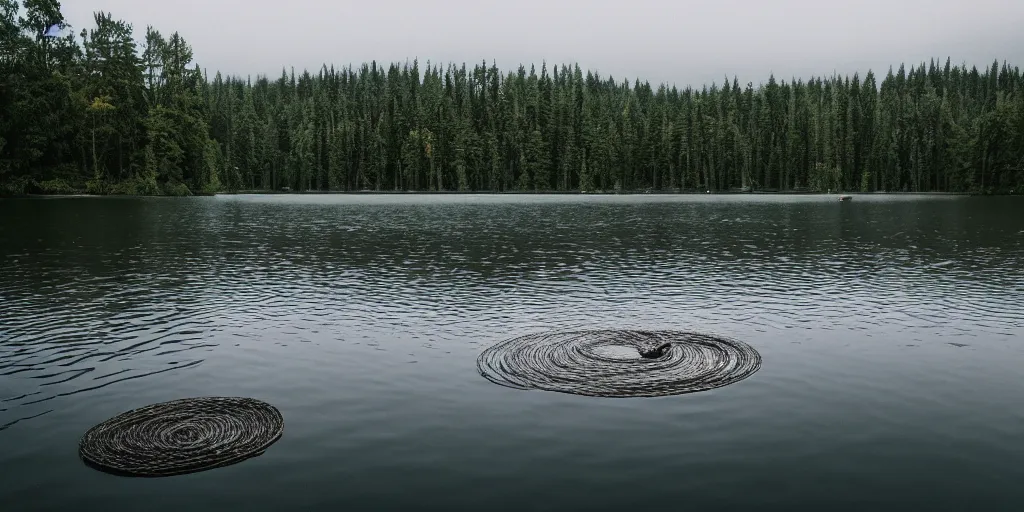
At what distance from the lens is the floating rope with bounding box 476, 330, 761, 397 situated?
19359 millimetres

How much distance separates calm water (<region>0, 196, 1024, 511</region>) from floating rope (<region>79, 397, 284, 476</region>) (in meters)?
0.37

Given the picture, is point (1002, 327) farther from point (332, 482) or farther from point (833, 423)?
point (332, 482)

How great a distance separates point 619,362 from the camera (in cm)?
2134

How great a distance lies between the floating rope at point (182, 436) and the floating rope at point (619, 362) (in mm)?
5929

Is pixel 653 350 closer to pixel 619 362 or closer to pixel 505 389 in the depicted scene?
pixel 619 362

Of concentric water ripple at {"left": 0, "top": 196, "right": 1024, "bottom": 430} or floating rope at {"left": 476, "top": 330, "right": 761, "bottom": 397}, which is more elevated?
concentric water ripple at {"left": 0, "top": 196, "right": 1024, "bottom": 430}

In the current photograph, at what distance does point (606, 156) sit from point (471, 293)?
170 meters

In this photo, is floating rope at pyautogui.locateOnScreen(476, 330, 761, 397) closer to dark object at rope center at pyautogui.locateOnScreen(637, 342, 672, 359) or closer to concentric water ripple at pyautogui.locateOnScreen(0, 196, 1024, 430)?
dark object at rope center at pyautogui.locateOnScreen(637, 342, 672, 359)

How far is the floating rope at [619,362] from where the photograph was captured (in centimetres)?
1936

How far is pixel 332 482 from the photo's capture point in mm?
13805

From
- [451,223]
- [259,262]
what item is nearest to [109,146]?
[451,223]

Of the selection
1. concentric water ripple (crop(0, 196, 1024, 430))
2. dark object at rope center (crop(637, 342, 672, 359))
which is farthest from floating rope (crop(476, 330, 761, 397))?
concentric water ripple (crop(0, 196, 1024, 430))

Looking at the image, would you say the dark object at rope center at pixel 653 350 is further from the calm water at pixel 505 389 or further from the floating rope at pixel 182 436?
the floating rope at pixel 182 436

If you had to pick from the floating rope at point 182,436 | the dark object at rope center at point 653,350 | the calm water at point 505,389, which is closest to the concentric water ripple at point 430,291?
the calm water at point 505,389
